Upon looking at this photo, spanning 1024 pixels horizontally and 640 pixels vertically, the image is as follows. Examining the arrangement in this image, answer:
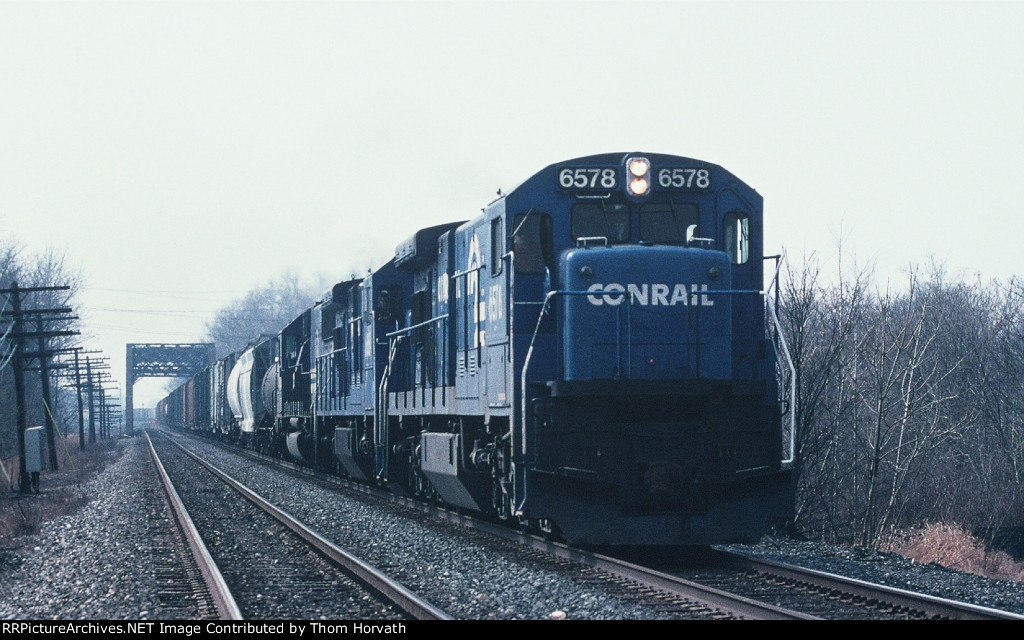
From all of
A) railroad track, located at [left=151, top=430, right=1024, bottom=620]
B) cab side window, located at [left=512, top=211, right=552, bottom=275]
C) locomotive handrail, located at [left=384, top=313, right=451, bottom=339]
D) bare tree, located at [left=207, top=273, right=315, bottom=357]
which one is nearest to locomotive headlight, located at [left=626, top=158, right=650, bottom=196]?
cab side window, located at [left=512, top=211, right=552, bottom=275]

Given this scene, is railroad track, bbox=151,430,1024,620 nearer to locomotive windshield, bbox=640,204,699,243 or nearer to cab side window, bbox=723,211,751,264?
cab side window, bbox=723,211,751,264

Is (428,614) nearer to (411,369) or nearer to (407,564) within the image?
(407,564)

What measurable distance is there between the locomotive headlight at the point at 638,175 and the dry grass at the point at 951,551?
6588 mm

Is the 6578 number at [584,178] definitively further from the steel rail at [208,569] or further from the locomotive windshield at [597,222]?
the steel rail at [208,569]

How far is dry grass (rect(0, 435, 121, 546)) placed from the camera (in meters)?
16.1

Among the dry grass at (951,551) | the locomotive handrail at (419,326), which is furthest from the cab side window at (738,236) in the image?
the dry grass at (951,551)

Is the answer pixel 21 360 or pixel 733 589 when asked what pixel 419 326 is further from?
pixel 21 360

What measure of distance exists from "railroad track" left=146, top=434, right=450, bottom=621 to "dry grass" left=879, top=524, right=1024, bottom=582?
24.9 feet

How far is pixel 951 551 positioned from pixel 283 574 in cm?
963

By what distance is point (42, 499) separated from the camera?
22.5 m

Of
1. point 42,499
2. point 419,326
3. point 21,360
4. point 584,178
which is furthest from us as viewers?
point 21,360

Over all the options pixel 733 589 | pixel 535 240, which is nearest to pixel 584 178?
pixel 535 240

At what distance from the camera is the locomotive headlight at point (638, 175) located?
10695 mm
